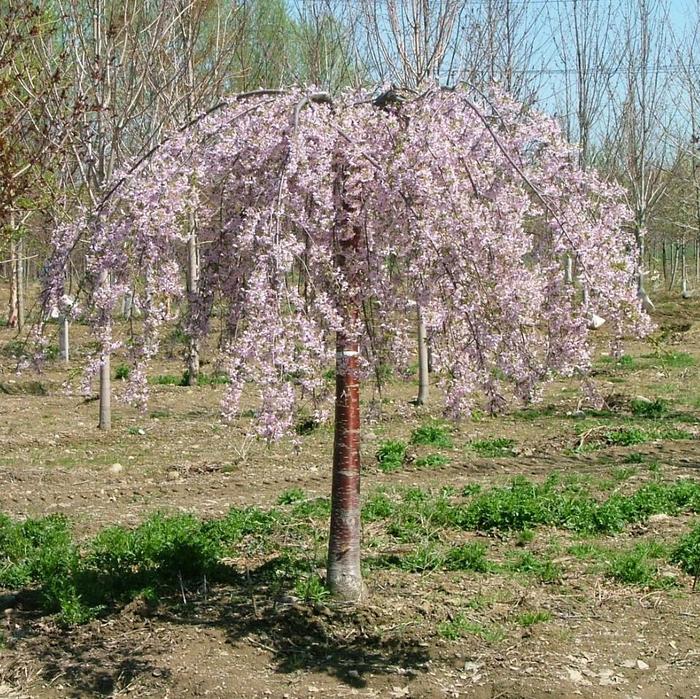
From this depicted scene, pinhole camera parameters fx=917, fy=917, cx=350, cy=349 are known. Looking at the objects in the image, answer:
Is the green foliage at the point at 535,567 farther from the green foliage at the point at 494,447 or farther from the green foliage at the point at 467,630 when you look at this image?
the green foliage at the point at 494,447

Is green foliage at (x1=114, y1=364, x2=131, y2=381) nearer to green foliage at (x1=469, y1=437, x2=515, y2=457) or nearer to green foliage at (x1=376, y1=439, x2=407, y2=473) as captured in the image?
green foliage at (x1=376, y1=439, x2=407, y2=473)

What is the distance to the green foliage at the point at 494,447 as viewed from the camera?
28.6 ft

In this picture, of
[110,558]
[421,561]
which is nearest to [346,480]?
[421,561]

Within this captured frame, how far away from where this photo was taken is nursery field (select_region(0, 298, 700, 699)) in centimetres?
424

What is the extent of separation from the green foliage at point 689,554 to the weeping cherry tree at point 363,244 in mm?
1650

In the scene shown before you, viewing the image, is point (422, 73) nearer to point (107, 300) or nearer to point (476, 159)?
point (476, 159)

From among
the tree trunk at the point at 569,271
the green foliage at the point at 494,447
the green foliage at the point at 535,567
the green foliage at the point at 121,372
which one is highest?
the tree trunk at the point at 569,271

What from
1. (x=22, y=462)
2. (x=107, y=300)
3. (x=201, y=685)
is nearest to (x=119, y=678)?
(x=201, y=685)

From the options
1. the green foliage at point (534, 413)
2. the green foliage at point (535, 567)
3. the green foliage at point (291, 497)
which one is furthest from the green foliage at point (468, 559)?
the green foliage at point (534, 413)

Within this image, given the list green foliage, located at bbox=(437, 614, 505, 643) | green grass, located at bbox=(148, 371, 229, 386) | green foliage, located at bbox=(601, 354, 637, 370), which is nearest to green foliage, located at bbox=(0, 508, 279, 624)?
green foliage, located at bbox=(437, 614, 505, 643)

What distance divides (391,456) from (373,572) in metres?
3.24

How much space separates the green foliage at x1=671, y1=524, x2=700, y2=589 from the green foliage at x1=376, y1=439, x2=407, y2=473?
10.1 ft

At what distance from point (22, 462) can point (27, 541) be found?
3.48 metres

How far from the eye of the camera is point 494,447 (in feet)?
29.3
